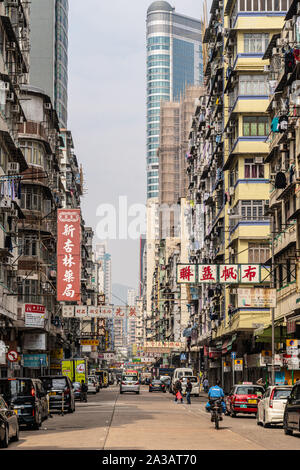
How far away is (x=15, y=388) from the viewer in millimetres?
30672

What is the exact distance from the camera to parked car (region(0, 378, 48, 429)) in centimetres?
3020

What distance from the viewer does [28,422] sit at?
3022 centimetres

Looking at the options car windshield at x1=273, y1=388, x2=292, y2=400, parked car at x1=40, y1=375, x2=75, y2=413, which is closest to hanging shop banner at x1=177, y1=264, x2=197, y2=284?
parked car at x1=40, y1=375, x2=75, y2=413

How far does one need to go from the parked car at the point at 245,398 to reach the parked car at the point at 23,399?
36.2ft

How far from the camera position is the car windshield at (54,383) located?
137 ft

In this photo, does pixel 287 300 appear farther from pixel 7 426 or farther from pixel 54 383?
pixel 7 426

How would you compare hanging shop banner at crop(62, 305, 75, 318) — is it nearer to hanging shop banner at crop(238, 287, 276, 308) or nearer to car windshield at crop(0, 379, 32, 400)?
hanging shop banner at crop(238, 287, 276, 308)

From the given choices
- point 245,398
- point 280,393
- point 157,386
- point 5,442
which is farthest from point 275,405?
point 157,386

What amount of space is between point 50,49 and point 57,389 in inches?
4313

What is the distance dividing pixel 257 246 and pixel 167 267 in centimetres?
10065
